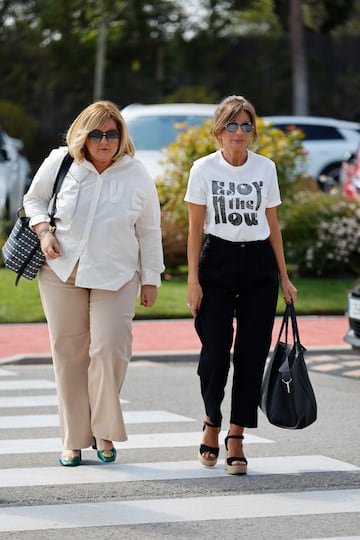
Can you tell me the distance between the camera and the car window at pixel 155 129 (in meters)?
19.2

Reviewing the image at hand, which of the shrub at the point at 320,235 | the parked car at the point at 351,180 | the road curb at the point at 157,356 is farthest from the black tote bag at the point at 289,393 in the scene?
the parked car at the point at 351,180

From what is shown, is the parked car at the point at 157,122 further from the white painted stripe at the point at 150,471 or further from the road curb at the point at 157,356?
the white painted stripe at the point at 150,471

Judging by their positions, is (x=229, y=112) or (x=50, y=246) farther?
(x=229, y=112)

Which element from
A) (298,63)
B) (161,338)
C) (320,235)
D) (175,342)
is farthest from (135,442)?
(298,63)

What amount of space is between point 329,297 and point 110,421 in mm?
8482

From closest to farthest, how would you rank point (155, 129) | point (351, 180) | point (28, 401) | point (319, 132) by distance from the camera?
point (28, 401)
point (351, 180)
point (155, 129)
point (319, 132)

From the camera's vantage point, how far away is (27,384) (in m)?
10.5

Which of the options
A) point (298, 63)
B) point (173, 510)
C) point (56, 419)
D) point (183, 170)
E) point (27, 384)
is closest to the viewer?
point (173, 510)

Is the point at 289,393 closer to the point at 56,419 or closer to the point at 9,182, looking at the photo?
the point at 56,419

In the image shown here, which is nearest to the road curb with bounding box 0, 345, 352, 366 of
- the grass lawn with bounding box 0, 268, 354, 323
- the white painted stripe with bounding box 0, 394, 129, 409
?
the white painted stripe with bounding box 0, 394, 129, 409

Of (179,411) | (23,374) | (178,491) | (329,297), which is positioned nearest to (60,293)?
(178,491)

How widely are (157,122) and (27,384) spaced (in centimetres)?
993

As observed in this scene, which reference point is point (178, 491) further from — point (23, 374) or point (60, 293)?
point (23, 374)

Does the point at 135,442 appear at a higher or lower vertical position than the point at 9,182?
lower
